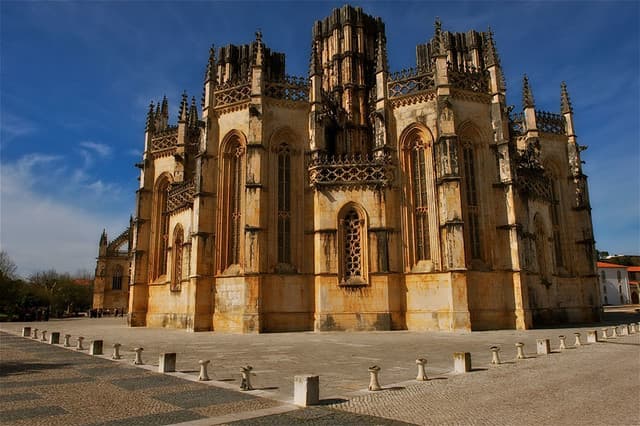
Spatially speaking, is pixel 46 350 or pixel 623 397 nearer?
pixel 623 397

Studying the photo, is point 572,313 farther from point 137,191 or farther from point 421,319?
point 137,191

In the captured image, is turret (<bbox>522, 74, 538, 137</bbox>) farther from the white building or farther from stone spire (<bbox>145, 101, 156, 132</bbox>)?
the white building

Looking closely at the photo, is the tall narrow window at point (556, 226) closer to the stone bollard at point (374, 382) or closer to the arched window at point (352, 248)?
the arched window at point (352, 248)

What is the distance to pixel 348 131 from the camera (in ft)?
116

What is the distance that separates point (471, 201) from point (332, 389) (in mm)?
20410

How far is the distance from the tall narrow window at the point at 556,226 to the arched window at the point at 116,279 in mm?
60299

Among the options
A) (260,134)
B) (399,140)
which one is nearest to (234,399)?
(260,134)

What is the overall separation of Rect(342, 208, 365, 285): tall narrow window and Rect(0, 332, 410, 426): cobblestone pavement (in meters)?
15.7

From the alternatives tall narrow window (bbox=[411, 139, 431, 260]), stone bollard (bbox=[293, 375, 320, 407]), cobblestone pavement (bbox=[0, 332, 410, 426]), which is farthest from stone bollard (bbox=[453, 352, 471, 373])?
tall narrow window (bbox=[411, 139, 431, 260])

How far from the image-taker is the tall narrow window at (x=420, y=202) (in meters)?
26.7

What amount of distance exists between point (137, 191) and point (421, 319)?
24.7m

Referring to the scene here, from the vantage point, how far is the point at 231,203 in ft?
93.0

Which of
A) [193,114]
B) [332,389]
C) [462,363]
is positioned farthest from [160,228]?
[462,363]

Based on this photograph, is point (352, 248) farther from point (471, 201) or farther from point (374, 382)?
point (374, 382)
